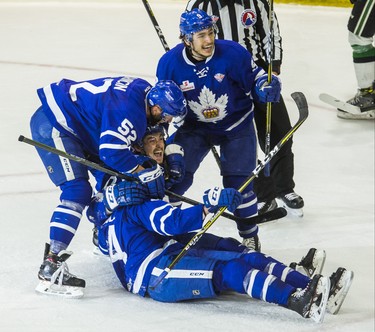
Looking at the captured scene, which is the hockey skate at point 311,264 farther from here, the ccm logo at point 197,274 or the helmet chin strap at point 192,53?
the helmet chin strap at point 192,53

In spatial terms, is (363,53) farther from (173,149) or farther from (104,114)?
(104,114)

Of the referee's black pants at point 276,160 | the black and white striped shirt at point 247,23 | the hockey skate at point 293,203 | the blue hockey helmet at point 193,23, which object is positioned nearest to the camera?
the blue hockey helmet at point 193,23

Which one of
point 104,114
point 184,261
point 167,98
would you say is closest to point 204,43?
point 167,98

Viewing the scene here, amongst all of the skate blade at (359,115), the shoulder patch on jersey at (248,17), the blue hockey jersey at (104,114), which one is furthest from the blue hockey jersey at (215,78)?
the skate blade at (359,115)

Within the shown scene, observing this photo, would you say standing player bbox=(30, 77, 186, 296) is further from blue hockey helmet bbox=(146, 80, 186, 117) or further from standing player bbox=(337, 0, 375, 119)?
standing player bbox=(337, 0, 375, 119)

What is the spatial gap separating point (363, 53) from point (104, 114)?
3.07 meters

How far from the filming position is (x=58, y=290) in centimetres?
391

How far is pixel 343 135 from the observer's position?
638 centimetres

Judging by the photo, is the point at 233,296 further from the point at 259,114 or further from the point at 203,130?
the point at 259,114

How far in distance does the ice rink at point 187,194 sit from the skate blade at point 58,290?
4 cm

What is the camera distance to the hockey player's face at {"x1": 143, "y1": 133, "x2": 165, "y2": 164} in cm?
406

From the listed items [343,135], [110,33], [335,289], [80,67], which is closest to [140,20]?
[110,33]

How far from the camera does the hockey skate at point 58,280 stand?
12.8 ft

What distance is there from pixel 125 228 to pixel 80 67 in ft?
11.4
